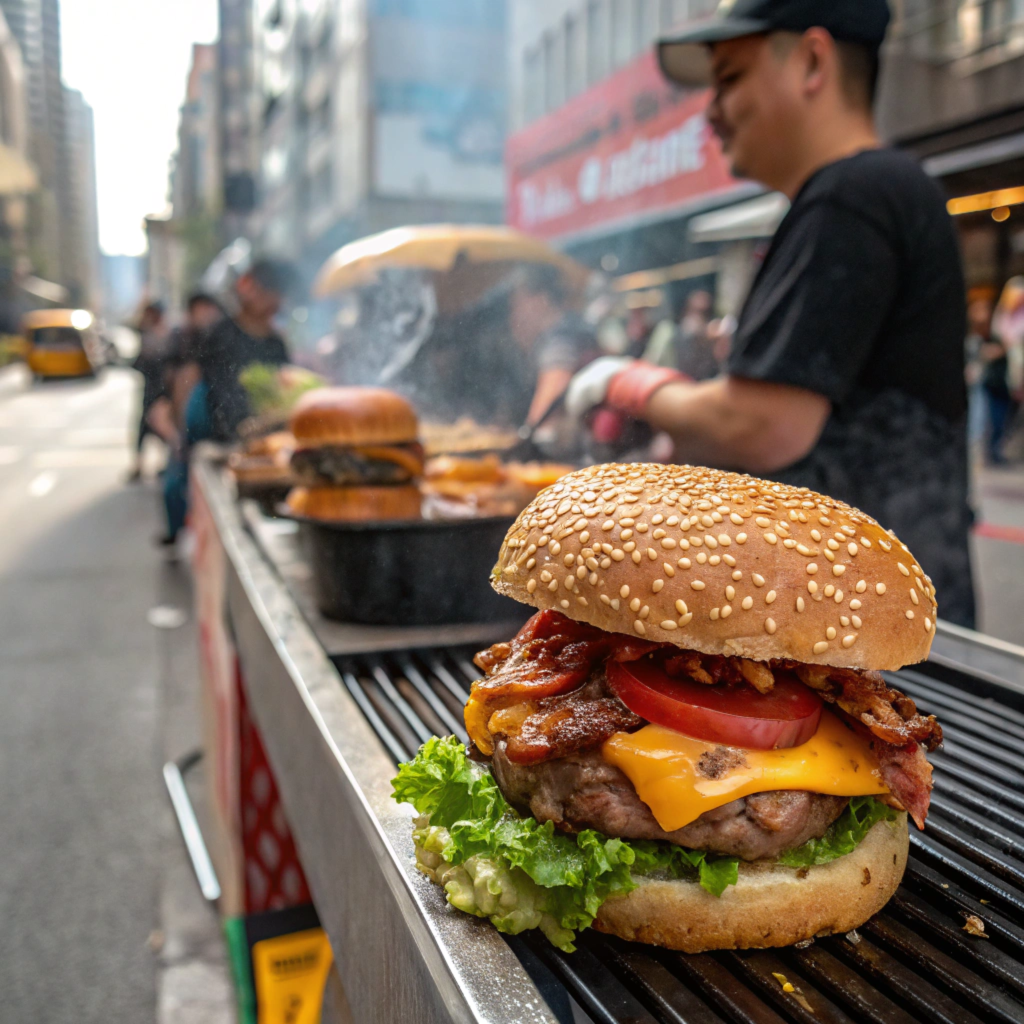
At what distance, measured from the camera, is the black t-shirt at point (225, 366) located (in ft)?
17.6

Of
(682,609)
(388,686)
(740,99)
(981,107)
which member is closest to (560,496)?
(682,609)

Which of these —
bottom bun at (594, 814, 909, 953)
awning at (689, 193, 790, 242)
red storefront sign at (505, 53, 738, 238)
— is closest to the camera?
bottom bun at (594, 814, 909, 953)

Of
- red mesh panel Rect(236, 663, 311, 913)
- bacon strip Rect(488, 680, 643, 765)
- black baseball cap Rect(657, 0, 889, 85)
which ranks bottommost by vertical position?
red mesh panel Rect(236, 663, 311, 913)

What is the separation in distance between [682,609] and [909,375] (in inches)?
61.1

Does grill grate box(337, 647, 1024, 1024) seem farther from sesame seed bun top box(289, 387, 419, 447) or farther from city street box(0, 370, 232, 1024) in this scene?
city street box(0, 370, 232, 1024)

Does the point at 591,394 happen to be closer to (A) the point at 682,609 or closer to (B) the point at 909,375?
(B) the point at 909,375

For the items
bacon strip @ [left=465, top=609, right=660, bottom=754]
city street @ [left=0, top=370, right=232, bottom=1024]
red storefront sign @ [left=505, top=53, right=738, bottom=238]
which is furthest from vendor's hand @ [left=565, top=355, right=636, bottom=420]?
red storefront sign @ [left=505, top=53, right=738, bottom=238]

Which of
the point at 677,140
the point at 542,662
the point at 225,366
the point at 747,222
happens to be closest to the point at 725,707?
the point at 542,662

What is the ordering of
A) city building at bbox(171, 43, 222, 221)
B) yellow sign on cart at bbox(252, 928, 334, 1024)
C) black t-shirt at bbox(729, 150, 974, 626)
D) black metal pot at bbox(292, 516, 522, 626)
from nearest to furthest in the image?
black t-shirt at bbox(729, 150, 974, 626), black metal pot at bbox(292, 516, 522, 626), yellow sign on cart at bbox(252, 928, 334, 1024), city building at bbox(171, 43, 222, 221)

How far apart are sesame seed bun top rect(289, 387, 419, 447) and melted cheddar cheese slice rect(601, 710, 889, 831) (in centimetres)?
184

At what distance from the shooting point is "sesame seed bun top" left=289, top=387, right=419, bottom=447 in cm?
292

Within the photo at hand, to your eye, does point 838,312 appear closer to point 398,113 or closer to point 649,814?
point 649,814

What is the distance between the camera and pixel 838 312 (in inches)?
92.7

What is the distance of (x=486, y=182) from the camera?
25.7 metres
